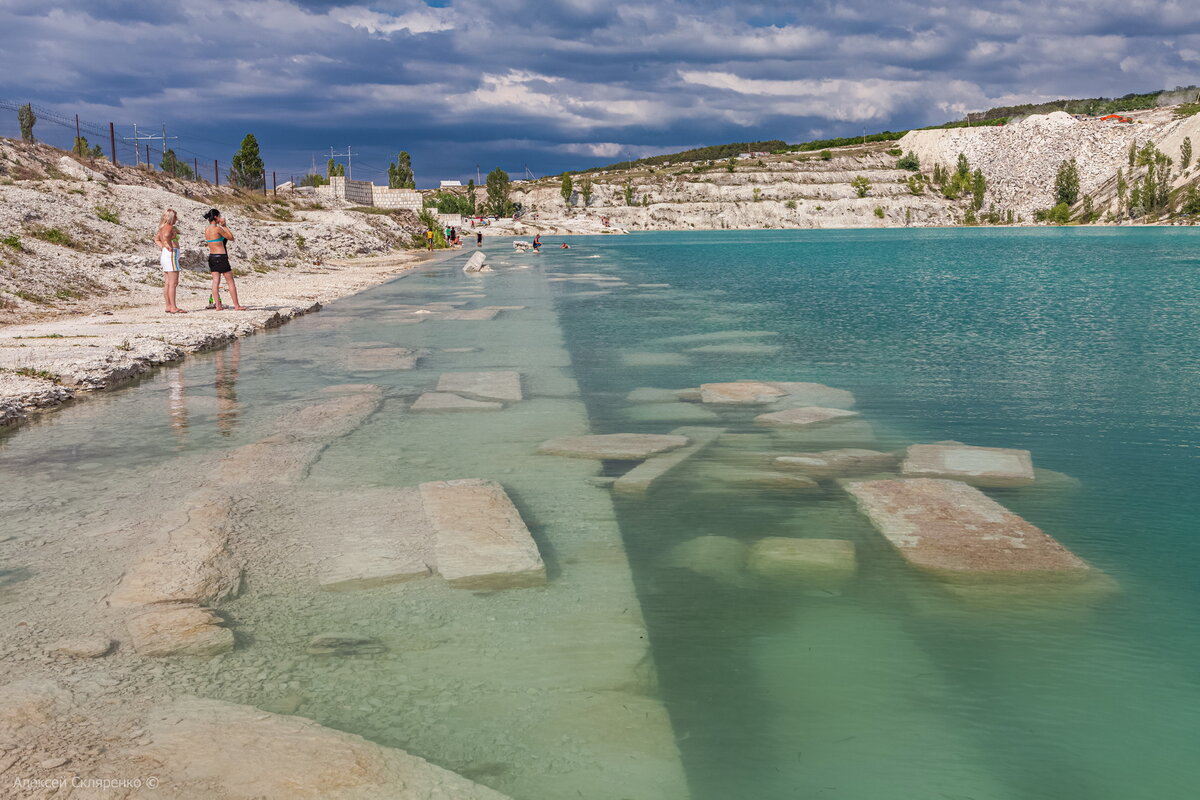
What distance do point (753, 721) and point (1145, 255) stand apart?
44221 mm

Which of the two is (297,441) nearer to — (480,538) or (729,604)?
(480,538)

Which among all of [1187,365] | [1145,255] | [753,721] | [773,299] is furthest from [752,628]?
[1145,255]

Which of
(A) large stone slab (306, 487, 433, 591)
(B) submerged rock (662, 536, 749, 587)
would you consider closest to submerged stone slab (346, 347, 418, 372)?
(A) large stone slab (306, 487, 433, 591)

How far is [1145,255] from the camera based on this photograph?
1566 inches

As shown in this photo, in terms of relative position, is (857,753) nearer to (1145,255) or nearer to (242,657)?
(242,657)

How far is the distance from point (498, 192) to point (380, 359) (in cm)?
12495

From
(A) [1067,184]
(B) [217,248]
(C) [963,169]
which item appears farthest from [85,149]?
(C) [963,169]

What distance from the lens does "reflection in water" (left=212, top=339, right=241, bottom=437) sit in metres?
7.78

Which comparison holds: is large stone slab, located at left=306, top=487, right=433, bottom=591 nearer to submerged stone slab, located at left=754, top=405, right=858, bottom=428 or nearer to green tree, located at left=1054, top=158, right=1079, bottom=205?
submerged stone slab, located at left=754, top=405, right=858, bottom=428

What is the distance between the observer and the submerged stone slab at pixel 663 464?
5906 millimetres

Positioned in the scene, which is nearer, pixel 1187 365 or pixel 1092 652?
pixel 1092 652

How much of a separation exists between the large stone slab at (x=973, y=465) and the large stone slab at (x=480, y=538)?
2835 millimetres

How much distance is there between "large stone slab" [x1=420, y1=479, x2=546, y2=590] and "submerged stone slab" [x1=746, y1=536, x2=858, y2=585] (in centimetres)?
115

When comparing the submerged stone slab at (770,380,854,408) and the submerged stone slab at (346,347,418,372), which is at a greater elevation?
the submerged stone slab at (346,347,418,372)
